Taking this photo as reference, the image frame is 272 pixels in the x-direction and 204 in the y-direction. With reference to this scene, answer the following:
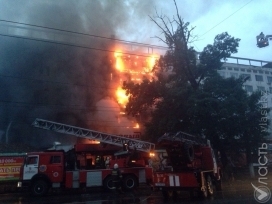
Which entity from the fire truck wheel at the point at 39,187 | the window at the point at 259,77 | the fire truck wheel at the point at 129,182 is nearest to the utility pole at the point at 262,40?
the fire truck wheel at the point at 129,182

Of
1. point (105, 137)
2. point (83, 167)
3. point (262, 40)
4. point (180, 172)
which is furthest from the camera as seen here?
point (105, 137)

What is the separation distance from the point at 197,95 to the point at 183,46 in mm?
5054

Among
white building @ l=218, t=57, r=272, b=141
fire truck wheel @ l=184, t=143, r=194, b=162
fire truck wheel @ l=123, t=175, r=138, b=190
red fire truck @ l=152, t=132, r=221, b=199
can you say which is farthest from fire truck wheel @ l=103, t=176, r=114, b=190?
white building @ l=218, t=57, r=272, b=141

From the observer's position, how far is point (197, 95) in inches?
754

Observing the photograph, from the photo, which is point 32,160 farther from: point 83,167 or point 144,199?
point 144,199

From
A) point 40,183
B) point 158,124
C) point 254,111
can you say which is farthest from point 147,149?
point 254,111

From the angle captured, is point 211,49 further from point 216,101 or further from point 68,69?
point 68,69

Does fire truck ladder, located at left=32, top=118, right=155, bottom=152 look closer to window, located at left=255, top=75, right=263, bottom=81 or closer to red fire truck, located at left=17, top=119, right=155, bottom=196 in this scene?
red fire truck, located at left=17, top=119, right=155, bottom=196

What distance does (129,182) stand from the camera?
53.1 feet

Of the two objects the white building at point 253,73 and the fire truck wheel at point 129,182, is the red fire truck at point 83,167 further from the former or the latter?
the white building at point 253,73

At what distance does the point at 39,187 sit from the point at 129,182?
4.84 m

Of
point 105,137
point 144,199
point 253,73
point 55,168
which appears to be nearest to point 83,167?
point 55,168

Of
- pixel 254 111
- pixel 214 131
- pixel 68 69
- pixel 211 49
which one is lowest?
pixel 214 131

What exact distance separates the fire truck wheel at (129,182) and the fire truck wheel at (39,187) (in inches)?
166
